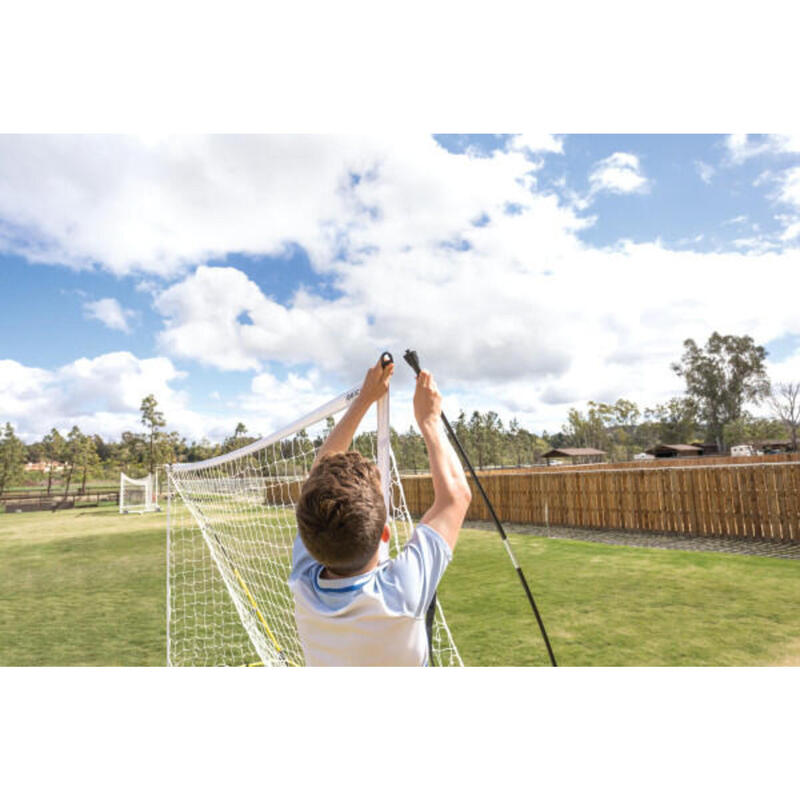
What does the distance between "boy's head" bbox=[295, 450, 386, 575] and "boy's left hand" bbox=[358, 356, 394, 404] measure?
0.38 m

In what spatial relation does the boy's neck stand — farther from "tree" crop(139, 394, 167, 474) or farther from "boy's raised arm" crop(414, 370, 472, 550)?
"tree" crop(139, 394, 167, 474)

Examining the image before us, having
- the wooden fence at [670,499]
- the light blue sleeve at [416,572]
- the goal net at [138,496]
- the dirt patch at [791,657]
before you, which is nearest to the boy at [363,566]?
the light blue sleeve at [416,572]

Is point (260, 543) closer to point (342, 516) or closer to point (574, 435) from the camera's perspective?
point (342, 516)

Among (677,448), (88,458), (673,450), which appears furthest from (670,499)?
(88,458)

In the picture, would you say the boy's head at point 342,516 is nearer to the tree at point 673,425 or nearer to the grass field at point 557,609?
the grass field at point 557,609

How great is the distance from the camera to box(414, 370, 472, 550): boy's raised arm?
2.98 feet

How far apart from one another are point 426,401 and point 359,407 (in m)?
0.25

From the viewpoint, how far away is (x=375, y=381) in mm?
1265

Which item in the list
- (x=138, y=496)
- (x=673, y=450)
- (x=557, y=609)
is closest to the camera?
(x=557, y=609)
